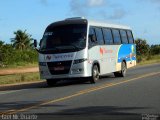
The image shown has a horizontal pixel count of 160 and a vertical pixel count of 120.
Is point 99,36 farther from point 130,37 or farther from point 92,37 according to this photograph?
point 130,37

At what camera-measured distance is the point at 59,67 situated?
2203cm

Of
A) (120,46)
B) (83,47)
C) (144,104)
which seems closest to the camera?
(144,104)

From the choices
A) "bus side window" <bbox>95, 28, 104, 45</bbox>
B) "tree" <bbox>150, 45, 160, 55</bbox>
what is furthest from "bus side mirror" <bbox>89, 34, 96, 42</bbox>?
"tree" <bbox>150, 45, 160, 55</bbox>

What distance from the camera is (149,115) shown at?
11.8 meters

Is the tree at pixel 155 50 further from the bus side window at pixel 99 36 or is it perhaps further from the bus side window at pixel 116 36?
the bus side window at pixel 99 36

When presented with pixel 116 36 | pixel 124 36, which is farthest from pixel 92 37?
pixel 124 36

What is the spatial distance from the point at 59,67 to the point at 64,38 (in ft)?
4.53

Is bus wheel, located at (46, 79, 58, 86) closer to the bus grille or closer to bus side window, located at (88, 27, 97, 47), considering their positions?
the bus grille

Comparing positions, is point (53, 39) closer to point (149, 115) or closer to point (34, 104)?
point (34, 104)

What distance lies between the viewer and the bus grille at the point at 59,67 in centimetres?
2188

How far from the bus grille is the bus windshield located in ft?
1.86

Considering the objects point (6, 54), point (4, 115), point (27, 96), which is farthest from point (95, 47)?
point (6, 54)

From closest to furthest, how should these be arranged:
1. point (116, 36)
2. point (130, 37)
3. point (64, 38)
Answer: point (64, 38)
point (116, 36)
point (130, 37)

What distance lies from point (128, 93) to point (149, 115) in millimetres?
5479
